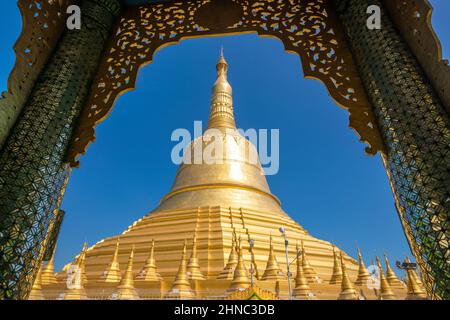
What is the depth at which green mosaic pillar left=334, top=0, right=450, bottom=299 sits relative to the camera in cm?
365

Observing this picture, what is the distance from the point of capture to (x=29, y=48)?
5027 mm

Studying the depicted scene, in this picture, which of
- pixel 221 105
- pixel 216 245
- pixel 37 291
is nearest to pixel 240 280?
pixel 216 245

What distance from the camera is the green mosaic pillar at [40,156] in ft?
13.0

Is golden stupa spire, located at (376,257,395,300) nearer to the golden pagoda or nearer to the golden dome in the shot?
the golden pagoda

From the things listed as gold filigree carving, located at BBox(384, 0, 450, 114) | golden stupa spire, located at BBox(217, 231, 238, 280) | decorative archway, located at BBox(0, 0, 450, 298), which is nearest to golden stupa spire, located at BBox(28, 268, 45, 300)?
golden stupa spire, located at BBox(217, 231, 238, 280)

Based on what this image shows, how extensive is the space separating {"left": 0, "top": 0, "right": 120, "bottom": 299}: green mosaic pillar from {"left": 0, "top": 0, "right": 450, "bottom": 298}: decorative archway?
0.05 feet

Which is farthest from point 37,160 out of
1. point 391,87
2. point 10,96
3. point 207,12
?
point 391,87

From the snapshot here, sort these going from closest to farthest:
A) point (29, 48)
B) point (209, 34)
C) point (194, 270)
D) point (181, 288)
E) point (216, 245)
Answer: point (29, 48), point (209, 34), point (181, 288), point (194, 270), point (216, 245)

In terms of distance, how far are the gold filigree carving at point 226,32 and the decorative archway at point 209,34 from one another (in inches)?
0.8

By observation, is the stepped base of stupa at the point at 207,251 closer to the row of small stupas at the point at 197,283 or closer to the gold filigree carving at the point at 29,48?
the row of small stupas at the point at 197,283

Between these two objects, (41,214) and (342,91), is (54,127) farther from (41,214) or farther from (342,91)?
(342,91)

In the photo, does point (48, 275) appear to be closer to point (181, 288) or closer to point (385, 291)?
point (181, 288)

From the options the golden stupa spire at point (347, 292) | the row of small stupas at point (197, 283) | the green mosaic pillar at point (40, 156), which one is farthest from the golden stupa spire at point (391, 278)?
the green mosaic pillar at point (40, 156)

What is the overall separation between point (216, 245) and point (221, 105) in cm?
1122
